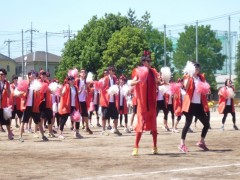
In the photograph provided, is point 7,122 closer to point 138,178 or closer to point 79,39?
point 138,178

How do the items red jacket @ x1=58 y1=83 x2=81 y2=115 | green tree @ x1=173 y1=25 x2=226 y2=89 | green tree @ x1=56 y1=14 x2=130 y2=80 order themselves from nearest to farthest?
red jacket @ x1=58 y1=83 x2=81 y2=115 < green tree @ x1=56 y1=14 x2=130 y2=80 < green tree @ x1=173 y1=25 x2=226 y2=89

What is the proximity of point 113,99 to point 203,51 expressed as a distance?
97.0 meters

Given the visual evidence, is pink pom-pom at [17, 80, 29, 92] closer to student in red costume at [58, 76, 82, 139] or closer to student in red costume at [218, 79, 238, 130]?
student in red costume at [58, 76, 82, 139]

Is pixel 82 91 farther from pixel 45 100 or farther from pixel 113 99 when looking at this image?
pixel 45 100

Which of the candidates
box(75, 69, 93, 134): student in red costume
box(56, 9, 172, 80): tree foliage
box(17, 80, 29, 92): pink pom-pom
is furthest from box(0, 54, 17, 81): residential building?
box(17, 80, 29, 92): pink pom-pom

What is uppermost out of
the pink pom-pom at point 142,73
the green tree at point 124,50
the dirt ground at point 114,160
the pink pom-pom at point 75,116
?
the green tree at point 124,50

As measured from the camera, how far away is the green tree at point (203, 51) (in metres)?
115

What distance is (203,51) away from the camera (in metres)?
115

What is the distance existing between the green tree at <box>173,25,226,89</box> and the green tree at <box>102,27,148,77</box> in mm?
36299

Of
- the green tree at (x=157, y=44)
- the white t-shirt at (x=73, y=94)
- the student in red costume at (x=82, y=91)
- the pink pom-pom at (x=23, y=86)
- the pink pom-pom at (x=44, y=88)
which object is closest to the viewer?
the pink pom-pom at (x=23, y=86)

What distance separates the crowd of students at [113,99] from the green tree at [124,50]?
47.3 metres

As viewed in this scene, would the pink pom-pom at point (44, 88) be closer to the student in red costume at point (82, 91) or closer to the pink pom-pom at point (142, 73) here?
the student in red costume at point (82, 91)

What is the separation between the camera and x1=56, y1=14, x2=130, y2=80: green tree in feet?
250

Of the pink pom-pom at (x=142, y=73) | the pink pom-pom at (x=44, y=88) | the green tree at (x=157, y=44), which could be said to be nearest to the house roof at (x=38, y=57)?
the green tree at (x=157, y=44)
